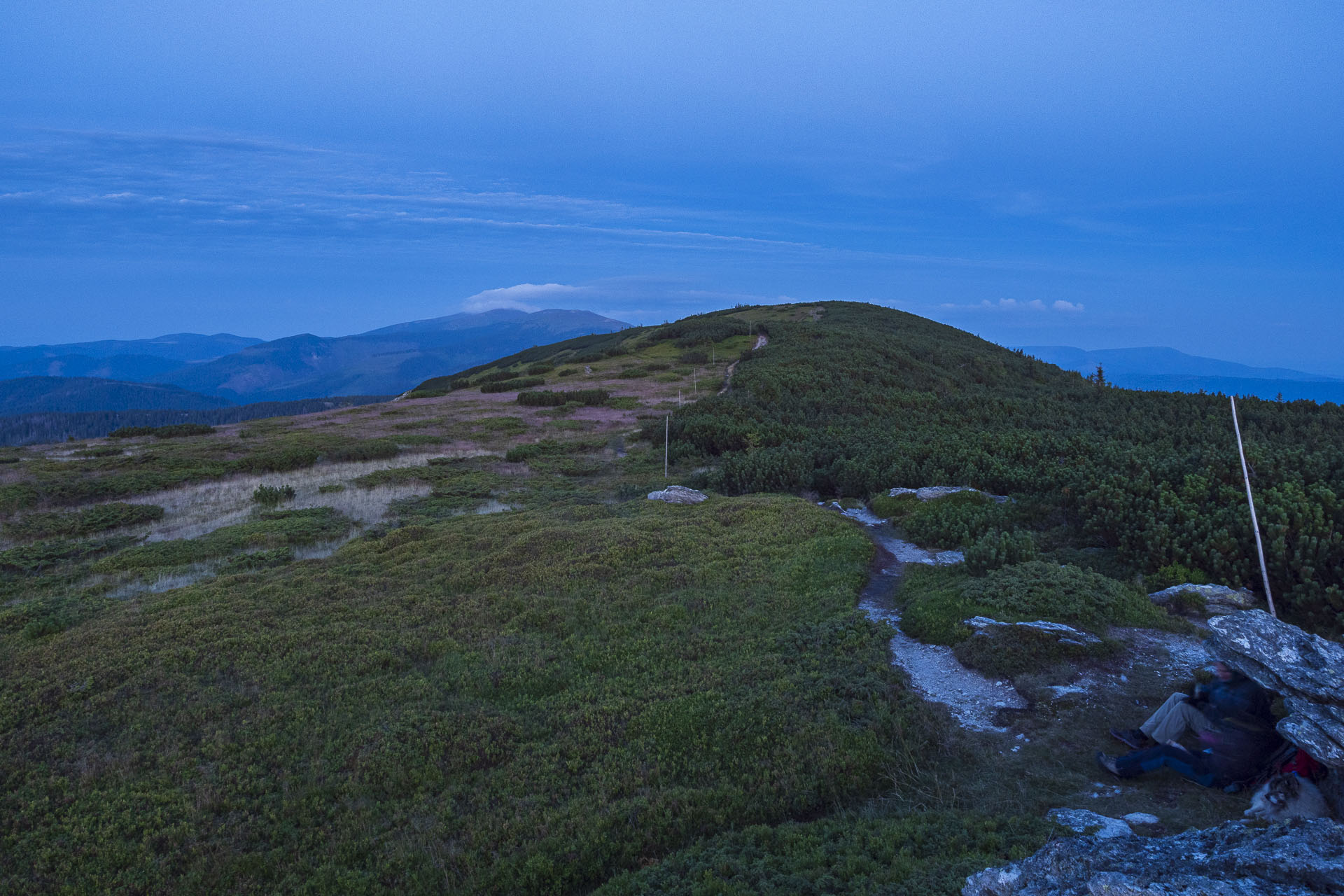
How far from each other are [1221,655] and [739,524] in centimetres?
1104

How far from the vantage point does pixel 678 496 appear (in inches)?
823

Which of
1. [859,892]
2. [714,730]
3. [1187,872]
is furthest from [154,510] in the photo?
[1187,872]

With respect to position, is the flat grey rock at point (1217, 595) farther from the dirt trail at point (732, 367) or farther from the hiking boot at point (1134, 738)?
the dirt trail at point (732, 367)

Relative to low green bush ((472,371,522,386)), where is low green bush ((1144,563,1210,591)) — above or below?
below

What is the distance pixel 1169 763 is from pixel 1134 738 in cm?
73

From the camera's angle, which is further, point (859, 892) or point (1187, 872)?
point (859, 892)

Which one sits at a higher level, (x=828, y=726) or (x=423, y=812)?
(x=828, y=726)

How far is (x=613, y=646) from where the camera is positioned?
36.7ft

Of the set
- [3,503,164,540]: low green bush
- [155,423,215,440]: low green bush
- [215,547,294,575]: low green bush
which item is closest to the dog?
[215,547,294,575]: low green bush

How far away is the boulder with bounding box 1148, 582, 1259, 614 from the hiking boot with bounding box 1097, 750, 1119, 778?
5.68 meters

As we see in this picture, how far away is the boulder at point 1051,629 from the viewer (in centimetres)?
990

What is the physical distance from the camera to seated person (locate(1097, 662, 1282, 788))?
662 centimetres

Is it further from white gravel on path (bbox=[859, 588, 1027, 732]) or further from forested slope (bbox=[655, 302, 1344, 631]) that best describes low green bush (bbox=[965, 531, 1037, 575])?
white gravel on path (bbox=[859, 588, 1027, 732])

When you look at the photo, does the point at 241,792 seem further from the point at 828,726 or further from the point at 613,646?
the point at 828,726
